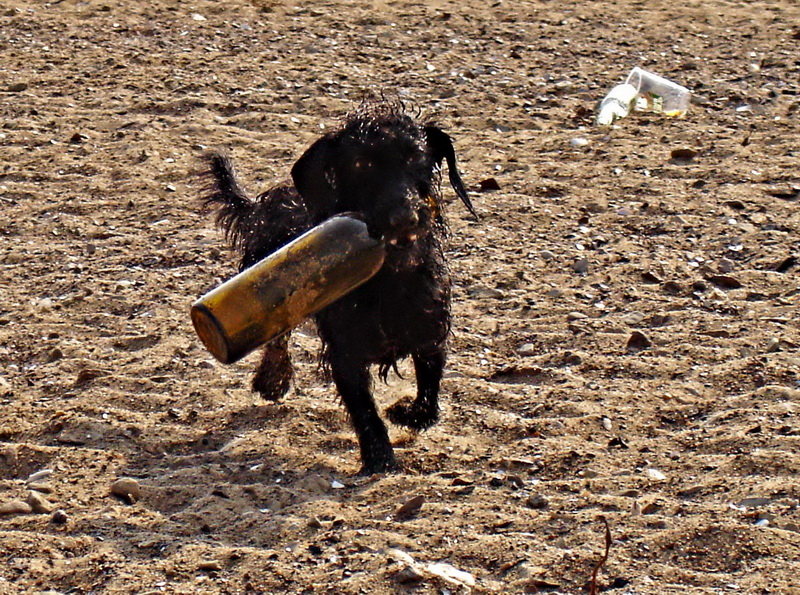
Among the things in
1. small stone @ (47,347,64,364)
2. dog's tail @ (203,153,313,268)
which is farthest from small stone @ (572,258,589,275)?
small stone @ (47,347,64,364)

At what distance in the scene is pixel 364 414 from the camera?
4914mm

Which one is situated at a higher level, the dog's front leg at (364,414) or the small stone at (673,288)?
the small stone at (673,288)

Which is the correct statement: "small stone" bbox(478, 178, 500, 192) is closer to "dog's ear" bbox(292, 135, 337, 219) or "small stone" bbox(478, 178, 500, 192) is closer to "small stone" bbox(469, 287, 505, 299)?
"small stone" bbox(469, 287, 505, 299)

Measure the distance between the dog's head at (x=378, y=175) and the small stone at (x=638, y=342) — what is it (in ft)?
4.23

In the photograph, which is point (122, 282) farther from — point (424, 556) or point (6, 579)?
point (424, 556)

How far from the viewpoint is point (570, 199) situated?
713 cm

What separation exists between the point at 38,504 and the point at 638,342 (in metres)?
2.81

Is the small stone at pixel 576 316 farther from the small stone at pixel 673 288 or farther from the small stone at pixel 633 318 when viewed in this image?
the small stone at pixel 673 288

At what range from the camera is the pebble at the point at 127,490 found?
463 cm

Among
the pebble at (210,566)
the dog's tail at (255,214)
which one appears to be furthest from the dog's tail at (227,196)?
the pebble at (210,566)

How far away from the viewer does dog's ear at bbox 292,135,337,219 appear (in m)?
4.78

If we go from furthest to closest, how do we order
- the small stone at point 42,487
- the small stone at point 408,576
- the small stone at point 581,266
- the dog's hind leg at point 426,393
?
the small stone at point 581,266, the dog's hind leg at point 426,393, the small stone at point 42,487, the small stone at point 408,576

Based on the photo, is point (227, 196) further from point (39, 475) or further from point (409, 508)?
point (409, 508)

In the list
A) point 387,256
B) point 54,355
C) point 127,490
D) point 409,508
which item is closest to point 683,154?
point 387,256
